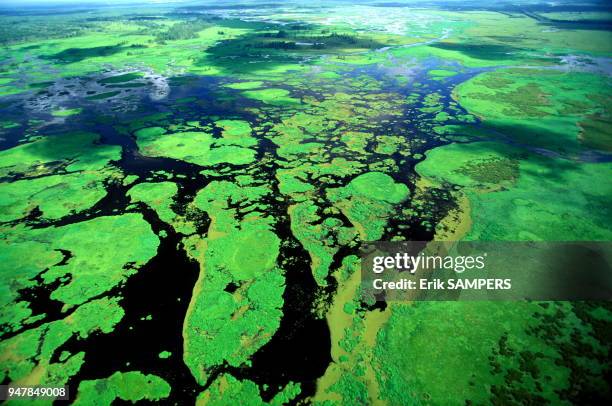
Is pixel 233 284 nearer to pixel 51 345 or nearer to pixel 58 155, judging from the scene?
pixel 51 345

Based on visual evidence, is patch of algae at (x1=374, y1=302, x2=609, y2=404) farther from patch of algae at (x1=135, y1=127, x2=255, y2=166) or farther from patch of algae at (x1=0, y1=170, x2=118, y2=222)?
patch of algae at (x1=0, y1=170, x2=118, y2=222)

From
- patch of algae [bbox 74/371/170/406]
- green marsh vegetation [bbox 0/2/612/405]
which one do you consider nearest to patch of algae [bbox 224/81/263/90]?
green marsh vegetation [bbox 0/2/612/405]

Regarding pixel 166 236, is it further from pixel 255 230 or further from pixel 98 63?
pixel 98 63

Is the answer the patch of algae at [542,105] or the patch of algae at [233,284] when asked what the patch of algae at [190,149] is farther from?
the patch of algae at [542,105]

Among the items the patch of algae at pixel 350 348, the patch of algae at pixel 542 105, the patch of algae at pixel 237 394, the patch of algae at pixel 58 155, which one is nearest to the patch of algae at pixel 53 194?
the patch of algae at pixel 58 155

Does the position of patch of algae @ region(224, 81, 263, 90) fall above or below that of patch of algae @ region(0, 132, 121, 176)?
above

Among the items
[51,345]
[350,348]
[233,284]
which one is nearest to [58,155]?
[51,345]
